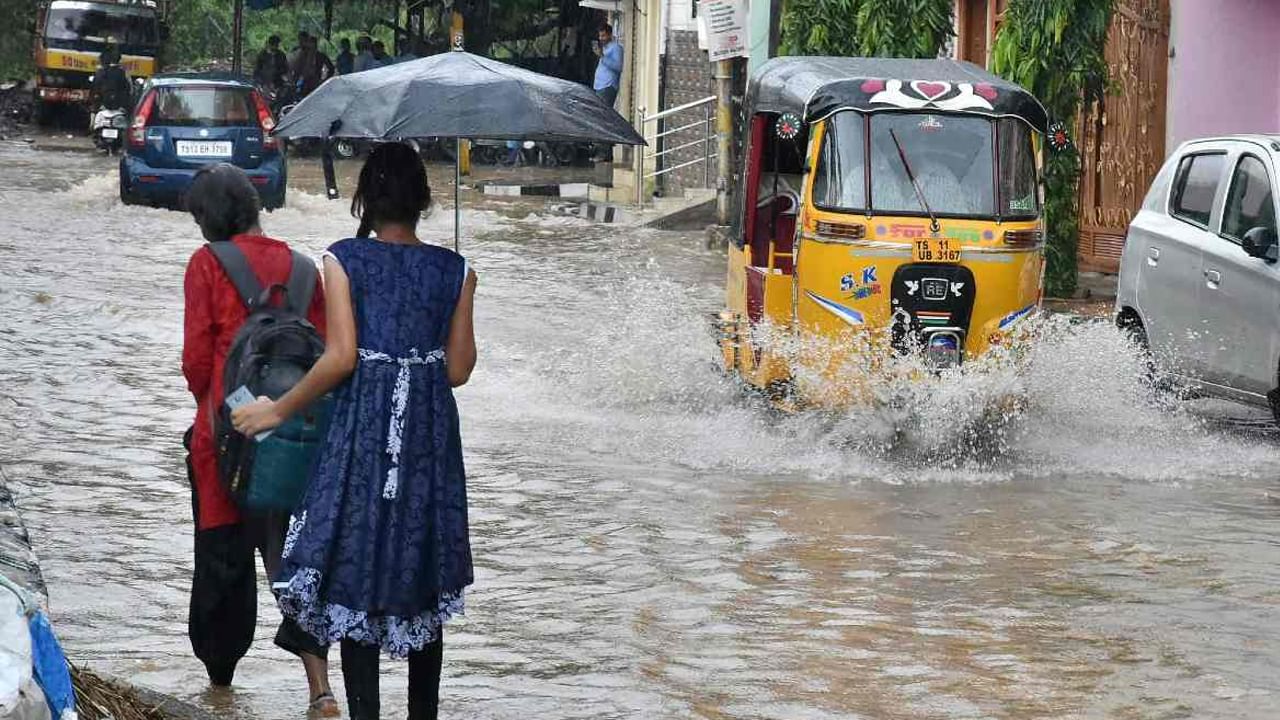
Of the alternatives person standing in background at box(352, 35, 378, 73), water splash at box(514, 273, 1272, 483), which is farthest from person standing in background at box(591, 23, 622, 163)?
water splash at box(514, 273, 1272, 483)

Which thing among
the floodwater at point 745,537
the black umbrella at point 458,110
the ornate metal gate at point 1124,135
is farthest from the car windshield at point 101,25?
the black umbrella at point 458,110

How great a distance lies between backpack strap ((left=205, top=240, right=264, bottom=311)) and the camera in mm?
6480

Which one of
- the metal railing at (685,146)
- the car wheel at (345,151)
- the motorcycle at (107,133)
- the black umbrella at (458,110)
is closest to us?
the black umbrella at (458,110)

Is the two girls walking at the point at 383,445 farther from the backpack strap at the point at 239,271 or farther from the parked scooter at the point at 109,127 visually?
the parked scooter at the point at 109,127

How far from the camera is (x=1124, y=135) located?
21.5 meters

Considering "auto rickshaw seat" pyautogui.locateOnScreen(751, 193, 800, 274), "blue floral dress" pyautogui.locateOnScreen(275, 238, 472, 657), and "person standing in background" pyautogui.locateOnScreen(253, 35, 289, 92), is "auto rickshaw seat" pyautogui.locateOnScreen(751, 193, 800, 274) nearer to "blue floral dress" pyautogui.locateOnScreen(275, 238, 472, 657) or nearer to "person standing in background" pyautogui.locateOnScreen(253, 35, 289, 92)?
"blue floral dress" pyautogui.locateOnScreen(275, 238, 472, 657)

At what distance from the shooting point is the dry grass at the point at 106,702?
17.2 ft

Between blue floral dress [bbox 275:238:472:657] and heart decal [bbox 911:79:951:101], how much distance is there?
668 cm

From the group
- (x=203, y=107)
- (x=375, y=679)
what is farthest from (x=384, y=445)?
(x=203, y=107)

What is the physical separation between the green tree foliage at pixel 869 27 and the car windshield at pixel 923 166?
689 cm

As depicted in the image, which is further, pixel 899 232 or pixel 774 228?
pixel 774 228

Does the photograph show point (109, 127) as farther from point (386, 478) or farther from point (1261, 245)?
point (386, 478)

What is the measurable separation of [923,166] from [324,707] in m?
6.33

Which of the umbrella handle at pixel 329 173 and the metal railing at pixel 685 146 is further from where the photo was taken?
the metal railing at pixel 685 146
